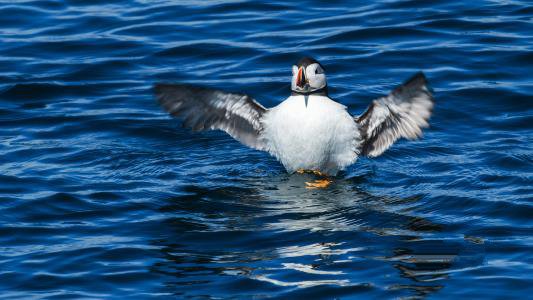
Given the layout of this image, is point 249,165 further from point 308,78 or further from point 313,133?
point 308,78

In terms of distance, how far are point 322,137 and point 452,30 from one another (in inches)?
206

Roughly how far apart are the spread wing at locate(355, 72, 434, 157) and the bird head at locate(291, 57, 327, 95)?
1.57 ft

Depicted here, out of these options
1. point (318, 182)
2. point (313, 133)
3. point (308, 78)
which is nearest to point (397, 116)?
point (313, 133)

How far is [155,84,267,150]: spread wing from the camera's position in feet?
32.4

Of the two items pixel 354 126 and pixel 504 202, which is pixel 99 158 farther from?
→ pixel 504 202

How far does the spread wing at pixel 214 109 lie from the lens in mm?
9883

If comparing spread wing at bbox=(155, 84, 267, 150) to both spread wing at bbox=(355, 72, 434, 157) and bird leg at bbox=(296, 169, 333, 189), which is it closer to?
bird leg at bbox=(296, 169, 333, 189)

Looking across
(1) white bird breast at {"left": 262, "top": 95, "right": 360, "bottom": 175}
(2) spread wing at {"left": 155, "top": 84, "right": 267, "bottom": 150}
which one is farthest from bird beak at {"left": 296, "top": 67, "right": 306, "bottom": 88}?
(2) spread wing at {"left": 155, "top": 84, "right": 267, "bottom": 150}

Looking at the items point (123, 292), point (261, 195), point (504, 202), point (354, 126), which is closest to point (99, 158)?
point (261, 195)

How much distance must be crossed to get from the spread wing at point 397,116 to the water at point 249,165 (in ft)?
1.35

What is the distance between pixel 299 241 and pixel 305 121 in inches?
62.6

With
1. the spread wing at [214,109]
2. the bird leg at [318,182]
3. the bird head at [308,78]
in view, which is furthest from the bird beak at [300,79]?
A: the bird leg at [318,182]

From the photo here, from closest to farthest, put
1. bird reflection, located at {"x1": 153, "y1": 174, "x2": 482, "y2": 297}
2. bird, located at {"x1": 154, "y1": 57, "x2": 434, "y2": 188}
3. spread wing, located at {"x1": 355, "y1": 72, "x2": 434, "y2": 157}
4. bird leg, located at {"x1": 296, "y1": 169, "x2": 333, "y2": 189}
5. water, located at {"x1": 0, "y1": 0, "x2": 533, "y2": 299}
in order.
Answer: bird reflection, located at {"x1": 153, "y1": 174, "x2": 482, "y2": 297}
water, located at {"x1": 0, "y1": 0, "x2": 533, "y2": 299}
spread wing, located at {"x1": 355, "y1": 72, "x2": 434, "y2": 157}
bird, located at {"x1": 154, "y1": 57, "x2": 434, "y2": 188}
bird leg, located at {"x1": 296, "y1": 169, "x2": 333, "y2": 189}

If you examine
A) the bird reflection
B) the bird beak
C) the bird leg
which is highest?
the bird beak
